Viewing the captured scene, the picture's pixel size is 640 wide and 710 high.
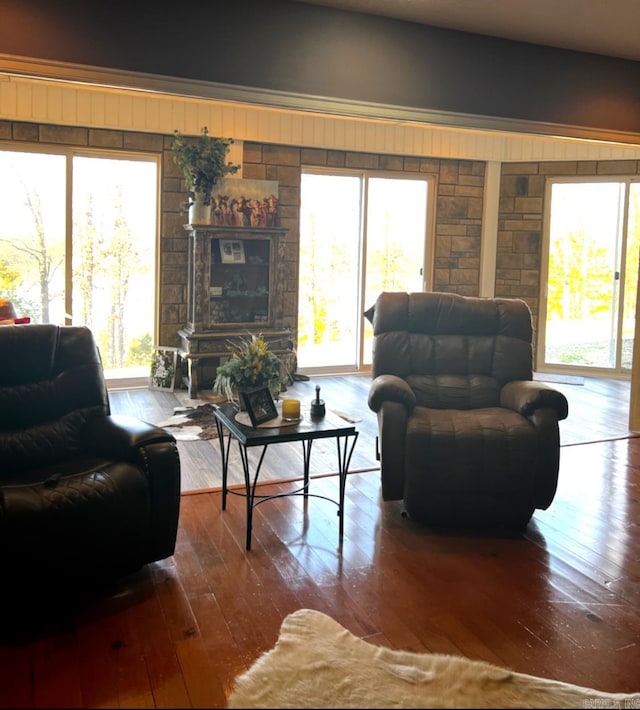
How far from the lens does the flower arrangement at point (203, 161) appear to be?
5.67 metres

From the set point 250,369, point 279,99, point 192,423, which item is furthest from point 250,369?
point 192,423

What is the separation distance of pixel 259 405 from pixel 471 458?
1.00 meters

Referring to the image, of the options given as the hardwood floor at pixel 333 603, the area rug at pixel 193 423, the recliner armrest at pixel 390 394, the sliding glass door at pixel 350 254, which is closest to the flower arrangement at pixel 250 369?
the recliner armrest at pixel 390 394

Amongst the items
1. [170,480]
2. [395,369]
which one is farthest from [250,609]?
[395,369]

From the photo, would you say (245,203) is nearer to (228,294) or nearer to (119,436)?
(228,294)

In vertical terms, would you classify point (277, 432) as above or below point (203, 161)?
below

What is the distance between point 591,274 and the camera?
7059 millimetres

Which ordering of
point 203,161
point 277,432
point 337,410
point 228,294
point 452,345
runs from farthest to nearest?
1. point 228,294
2. point 203,161
3. point 337,410
4. point 452,345
5. point 277,432

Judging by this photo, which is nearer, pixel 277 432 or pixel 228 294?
pixel 277 432

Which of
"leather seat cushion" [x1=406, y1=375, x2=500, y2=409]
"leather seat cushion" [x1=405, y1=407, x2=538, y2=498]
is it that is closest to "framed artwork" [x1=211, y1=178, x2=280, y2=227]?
"leather seat cushion" [x1=406, y1=375, x2=500, y2=409]

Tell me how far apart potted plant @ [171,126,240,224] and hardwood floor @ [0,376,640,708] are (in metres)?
3.11

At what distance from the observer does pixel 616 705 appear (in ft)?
6.40

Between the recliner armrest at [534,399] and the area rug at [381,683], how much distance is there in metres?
1.45

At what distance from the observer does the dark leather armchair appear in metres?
2.26
